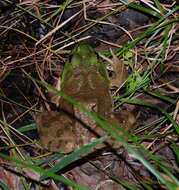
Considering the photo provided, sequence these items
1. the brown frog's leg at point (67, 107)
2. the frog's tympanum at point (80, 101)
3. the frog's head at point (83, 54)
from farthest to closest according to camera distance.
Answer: the frog's head at point (83, 54), the brown frog's leg at point (67, 107), the frog's tympanum at point (80, 101)

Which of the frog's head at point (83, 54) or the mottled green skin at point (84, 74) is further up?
the frog's head at point (83, 54)

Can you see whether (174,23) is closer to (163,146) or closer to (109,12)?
(109,12)

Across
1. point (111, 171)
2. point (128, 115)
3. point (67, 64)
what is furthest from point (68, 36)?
→ point (111, 171)

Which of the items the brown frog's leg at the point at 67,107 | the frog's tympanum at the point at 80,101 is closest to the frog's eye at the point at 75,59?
the frog's tympanum at the point at 80,101

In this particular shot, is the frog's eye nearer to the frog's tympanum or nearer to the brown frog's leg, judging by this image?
the frog's tympanum

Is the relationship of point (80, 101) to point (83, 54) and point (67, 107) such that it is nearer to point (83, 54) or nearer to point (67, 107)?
point (67, 107)

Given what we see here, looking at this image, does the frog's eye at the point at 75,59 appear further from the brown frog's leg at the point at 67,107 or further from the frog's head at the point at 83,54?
the brown frog's leg at the point at 67,107

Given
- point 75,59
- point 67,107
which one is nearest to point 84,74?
point 75,59
